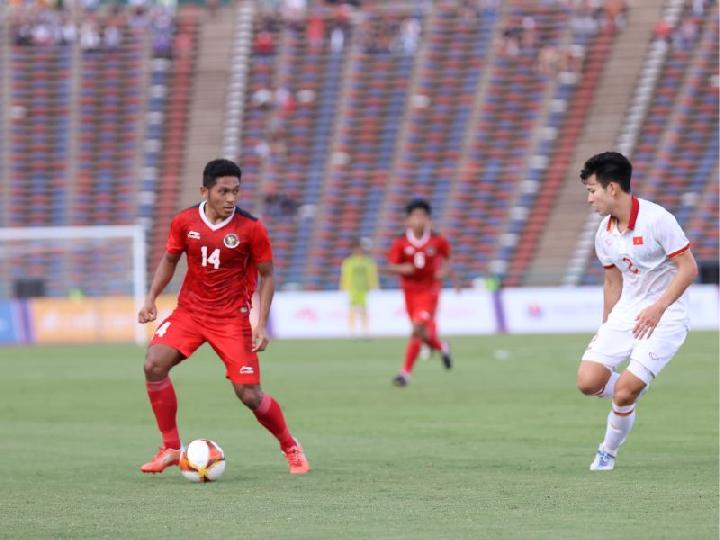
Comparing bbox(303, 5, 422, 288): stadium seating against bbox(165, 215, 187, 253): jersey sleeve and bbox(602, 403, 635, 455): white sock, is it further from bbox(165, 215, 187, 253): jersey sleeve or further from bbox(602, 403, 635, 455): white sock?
bbox(602, 403, 635, 455): white sock

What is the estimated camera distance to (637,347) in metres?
10.4

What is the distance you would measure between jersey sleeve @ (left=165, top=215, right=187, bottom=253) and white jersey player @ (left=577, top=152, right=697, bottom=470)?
9.27 ft

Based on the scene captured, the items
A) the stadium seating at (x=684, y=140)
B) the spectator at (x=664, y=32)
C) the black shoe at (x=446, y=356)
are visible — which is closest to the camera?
the black shoe at (x=446, y=356)

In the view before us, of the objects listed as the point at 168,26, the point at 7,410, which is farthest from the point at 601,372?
the point at 168,26

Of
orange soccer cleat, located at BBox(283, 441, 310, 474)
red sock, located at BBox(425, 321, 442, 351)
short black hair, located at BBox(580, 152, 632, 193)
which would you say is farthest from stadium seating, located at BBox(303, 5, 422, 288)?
short black hair, located at BBox(580, 152, 632, 193)

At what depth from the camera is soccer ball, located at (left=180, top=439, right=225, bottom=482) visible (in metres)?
10.3

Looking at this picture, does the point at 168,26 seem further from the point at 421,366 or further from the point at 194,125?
the point at 421,366

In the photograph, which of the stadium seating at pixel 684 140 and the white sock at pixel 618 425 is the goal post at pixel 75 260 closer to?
the stadium seating at pixel 684 140

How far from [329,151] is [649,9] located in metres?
10.0

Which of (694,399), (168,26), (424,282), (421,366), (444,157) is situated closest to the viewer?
(694,399)

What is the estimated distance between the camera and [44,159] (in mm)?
45031

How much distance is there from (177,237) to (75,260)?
28805 mm

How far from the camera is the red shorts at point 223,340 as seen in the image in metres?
10.7

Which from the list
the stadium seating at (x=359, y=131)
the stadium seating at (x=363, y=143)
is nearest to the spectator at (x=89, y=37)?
the stadium seating at (x=359, y=131)
